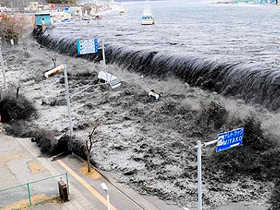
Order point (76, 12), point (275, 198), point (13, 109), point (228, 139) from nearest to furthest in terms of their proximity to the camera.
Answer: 1. point (228, 139)
2. point (275, 198)
3. point (13, 109)
4. point (76, 12)

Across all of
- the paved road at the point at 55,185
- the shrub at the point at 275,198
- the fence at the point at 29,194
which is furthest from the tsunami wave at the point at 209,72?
the fence at the point at 29,194

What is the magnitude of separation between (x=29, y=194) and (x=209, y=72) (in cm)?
2583

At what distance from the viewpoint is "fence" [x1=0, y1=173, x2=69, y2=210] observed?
17.9 meters

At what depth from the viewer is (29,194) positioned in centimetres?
1823

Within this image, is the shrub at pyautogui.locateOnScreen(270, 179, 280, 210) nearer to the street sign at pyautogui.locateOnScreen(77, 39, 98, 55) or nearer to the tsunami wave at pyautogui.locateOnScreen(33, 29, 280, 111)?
the tsunami wave at pyautogui.locateOnScreen(33, 29, 280, 111)

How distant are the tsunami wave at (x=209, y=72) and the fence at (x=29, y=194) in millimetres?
19411

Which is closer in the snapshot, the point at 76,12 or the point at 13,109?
the point at 13,109

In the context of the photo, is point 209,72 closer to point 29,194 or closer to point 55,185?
point 55,185

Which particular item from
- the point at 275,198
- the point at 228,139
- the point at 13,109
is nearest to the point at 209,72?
the point at 13,109

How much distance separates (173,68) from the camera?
44.1 m

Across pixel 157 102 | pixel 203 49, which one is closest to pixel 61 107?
pixel 157 102

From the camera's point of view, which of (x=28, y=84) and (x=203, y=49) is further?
(x=203, y=49)

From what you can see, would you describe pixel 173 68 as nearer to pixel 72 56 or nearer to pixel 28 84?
pixel 28 84

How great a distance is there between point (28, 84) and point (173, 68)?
19331mm
